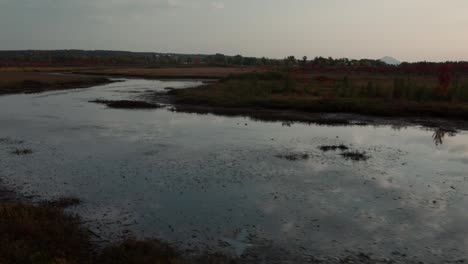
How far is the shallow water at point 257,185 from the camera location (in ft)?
36.0

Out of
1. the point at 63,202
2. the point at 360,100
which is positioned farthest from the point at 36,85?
the point at 63,202

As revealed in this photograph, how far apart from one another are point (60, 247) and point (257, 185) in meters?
8.02

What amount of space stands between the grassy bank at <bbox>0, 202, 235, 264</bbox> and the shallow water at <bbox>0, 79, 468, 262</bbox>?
32.0 inches

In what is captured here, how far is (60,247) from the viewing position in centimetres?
920

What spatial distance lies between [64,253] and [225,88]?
43.4 metres

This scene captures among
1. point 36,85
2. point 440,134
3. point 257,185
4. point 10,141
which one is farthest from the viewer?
point 36,85

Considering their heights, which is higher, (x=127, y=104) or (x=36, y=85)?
(x=36, y=85)

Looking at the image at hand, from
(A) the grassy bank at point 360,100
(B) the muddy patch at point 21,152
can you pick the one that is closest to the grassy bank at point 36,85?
(A) the grassy bank at point 360,100

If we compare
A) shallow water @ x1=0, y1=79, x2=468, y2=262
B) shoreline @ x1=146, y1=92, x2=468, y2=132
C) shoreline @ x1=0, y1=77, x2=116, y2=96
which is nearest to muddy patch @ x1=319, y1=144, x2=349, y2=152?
shallow water @ x1=0, y1=79, x2=468, y2=262

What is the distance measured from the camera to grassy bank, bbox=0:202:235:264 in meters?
8.31

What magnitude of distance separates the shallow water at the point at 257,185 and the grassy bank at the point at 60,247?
813mm

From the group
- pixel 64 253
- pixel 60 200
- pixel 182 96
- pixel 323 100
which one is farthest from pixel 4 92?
pixel 64 253

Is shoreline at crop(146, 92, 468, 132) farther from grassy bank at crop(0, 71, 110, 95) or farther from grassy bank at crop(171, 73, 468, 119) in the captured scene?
grassy bank at crop(0, 71, 110, 95)

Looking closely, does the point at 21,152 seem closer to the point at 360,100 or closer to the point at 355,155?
the point at 355,155
